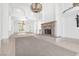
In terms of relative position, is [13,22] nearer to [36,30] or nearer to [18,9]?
[18,9]

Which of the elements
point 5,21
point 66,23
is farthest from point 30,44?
point 66,23

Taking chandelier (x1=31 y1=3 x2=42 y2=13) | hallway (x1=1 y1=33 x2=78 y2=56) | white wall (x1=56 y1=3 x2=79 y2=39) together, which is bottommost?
hallway (x1=1 y1=33 x2=78 y2=56)

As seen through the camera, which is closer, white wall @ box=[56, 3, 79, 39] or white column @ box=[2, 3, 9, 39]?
white column @ box=[2, 3, 9, 39]

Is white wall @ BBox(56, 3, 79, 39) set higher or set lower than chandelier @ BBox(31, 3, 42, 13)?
lower

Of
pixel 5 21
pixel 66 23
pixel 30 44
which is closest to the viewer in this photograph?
pixel 30 44

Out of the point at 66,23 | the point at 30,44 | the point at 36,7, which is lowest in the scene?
the point at 30,44

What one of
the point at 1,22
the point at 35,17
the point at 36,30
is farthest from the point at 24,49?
the point at 1,22

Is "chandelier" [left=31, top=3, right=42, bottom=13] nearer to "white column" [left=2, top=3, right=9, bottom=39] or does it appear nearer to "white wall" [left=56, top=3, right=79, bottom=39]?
"white column" [left=2, top=3, right=9, bottom=39]

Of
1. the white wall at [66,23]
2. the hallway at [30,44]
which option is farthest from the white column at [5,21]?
the white wall at [66,23]

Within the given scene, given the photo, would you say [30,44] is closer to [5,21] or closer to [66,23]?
[5,21]

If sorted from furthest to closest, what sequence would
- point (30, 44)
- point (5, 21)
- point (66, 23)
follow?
1. point (66, 23)
2. point (5, 21)
3. point (30, 44)

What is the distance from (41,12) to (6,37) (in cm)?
73

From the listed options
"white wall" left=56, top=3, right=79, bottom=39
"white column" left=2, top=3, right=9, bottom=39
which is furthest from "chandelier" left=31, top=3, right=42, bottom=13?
"white wall" left=56, top=3, right=79, bottom=39

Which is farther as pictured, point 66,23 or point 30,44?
point 66,23
